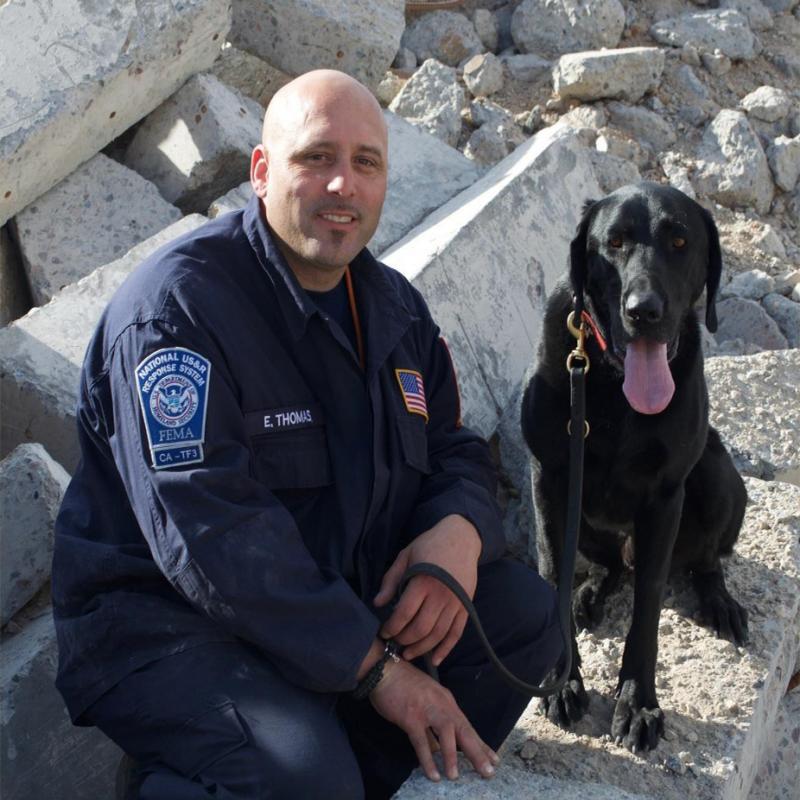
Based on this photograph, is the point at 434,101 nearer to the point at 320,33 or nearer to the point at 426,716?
the point at 320,33

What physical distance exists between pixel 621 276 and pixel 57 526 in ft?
4.87

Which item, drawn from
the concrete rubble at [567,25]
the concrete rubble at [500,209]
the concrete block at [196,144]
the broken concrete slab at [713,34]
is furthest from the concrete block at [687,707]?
the broken concrete slab at [713,34]

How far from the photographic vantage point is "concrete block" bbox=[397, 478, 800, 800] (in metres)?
2.73

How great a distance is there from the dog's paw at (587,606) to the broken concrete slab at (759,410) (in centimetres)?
99

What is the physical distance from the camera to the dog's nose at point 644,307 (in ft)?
9.57

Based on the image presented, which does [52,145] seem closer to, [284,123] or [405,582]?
[284,123]

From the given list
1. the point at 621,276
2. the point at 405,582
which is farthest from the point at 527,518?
the point at 405,582

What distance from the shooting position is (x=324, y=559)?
258cm

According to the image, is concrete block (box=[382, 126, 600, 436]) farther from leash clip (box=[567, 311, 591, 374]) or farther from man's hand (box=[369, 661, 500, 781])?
man's hand (box=[369, 661, 500, 781])

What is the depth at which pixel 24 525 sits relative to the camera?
322cm

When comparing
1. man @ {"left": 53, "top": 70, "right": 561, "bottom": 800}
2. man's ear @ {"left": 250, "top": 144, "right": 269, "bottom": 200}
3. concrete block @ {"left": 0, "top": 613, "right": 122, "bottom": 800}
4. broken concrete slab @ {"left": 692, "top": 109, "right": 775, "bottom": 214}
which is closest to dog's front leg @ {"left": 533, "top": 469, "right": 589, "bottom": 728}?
man @ {"left": 53, "top": 70, "right": 561, "bottom": 800}

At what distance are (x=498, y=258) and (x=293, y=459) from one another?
235cm

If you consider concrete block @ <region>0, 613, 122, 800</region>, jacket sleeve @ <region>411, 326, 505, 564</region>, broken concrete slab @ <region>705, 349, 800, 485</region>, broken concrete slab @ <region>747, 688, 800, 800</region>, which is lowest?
broken concrete slab @ <region>747, 688, 800, 800</region>

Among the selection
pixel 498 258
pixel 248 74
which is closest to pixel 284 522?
pixel 498 258
